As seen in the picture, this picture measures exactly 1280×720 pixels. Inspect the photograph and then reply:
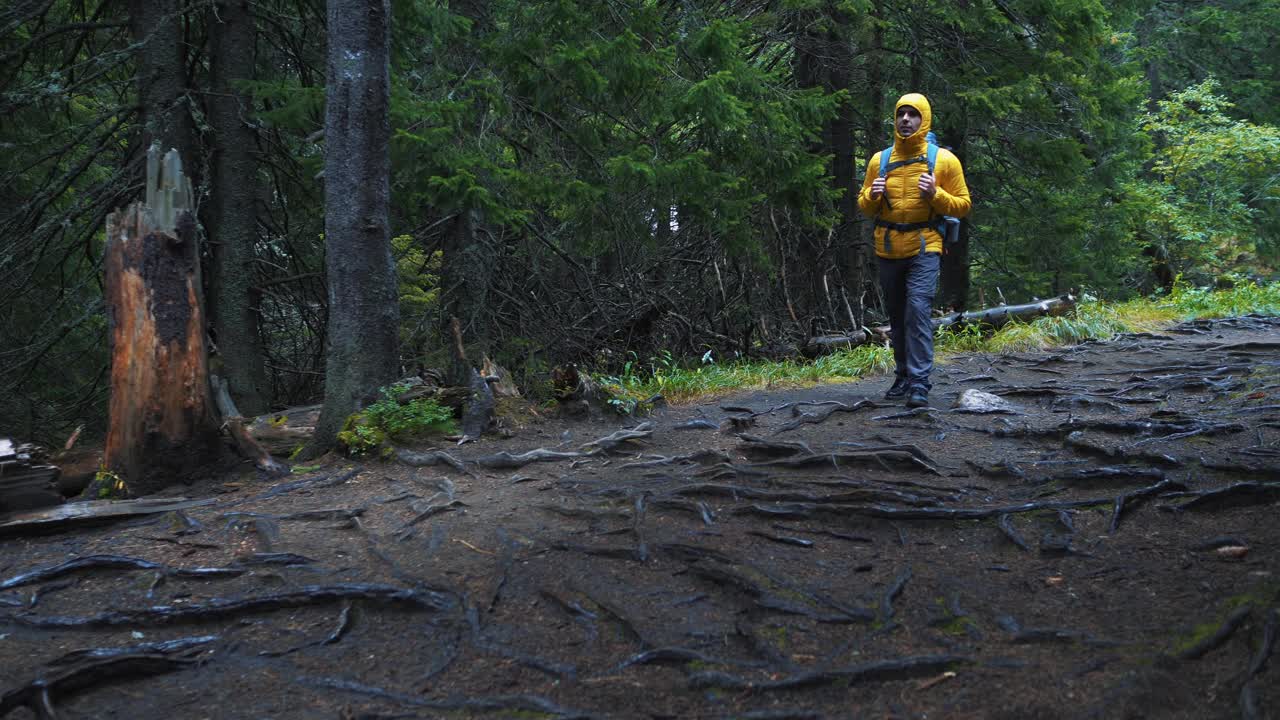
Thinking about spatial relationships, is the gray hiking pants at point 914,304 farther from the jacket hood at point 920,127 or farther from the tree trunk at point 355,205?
the tree trunk at point 355,205

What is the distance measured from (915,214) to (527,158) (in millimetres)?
5181

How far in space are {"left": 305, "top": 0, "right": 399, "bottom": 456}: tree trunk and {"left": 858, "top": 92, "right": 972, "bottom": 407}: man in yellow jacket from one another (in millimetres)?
4148

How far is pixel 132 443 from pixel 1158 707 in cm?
637

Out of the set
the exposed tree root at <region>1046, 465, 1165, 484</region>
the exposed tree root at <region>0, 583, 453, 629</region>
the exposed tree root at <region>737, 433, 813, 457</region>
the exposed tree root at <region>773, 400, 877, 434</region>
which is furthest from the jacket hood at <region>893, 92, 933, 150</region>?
the exposed tree root at <region>0, 583, 453, 629</region>

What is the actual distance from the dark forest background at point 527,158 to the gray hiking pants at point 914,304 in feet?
8.34

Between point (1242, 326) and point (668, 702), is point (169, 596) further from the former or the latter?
point (1242, 326)

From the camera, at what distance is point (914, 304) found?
8.20m

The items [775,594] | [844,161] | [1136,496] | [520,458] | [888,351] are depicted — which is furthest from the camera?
[844,161]

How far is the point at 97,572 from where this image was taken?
4969 millimetres

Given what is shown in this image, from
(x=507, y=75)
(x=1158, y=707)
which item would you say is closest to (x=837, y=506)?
(x=1158, y=707)

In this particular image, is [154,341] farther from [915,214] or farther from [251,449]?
[915,214]

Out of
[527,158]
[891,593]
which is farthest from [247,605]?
[527,158]

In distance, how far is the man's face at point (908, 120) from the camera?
7.90 m

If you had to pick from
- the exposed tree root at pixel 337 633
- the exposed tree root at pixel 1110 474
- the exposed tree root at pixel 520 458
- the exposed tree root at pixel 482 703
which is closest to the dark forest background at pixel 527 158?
the exposed tree root at pixel 520 458
